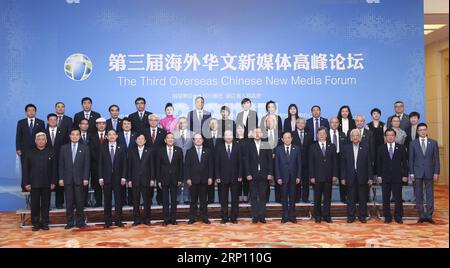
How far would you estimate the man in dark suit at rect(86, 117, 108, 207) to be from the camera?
633 cm

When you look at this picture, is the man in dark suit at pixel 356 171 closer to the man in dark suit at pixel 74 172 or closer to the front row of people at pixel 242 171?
the front row of people at pixel 242 171

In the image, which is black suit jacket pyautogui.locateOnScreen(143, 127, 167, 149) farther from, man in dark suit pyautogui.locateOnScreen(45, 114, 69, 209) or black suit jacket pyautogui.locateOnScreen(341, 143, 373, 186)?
black suit jacket pyautogui.locateOnScreen(341, 143, 373, 186)

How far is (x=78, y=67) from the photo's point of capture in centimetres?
768

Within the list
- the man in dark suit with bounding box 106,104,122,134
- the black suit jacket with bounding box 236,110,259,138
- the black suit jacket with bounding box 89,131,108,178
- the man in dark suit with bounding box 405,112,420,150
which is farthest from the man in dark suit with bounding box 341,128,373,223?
the black suit jacket with bounding box 89,131,108,178

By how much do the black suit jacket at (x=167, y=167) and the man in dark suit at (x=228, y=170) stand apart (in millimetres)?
545

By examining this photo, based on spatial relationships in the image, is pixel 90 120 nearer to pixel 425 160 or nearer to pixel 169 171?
Result: pixel 169 171

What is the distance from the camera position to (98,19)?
7.72 m

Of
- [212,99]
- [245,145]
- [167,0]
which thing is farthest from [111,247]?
[167,0]

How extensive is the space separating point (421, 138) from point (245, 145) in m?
2.42

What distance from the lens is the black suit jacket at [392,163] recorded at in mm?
6277

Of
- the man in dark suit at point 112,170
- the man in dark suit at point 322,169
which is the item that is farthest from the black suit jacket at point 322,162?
the man in dark suit at point 112,170

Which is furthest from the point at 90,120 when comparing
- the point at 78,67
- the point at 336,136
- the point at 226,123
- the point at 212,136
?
the point at 336,136

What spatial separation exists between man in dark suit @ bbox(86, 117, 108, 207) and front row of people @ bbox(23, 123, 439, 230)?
251mm
